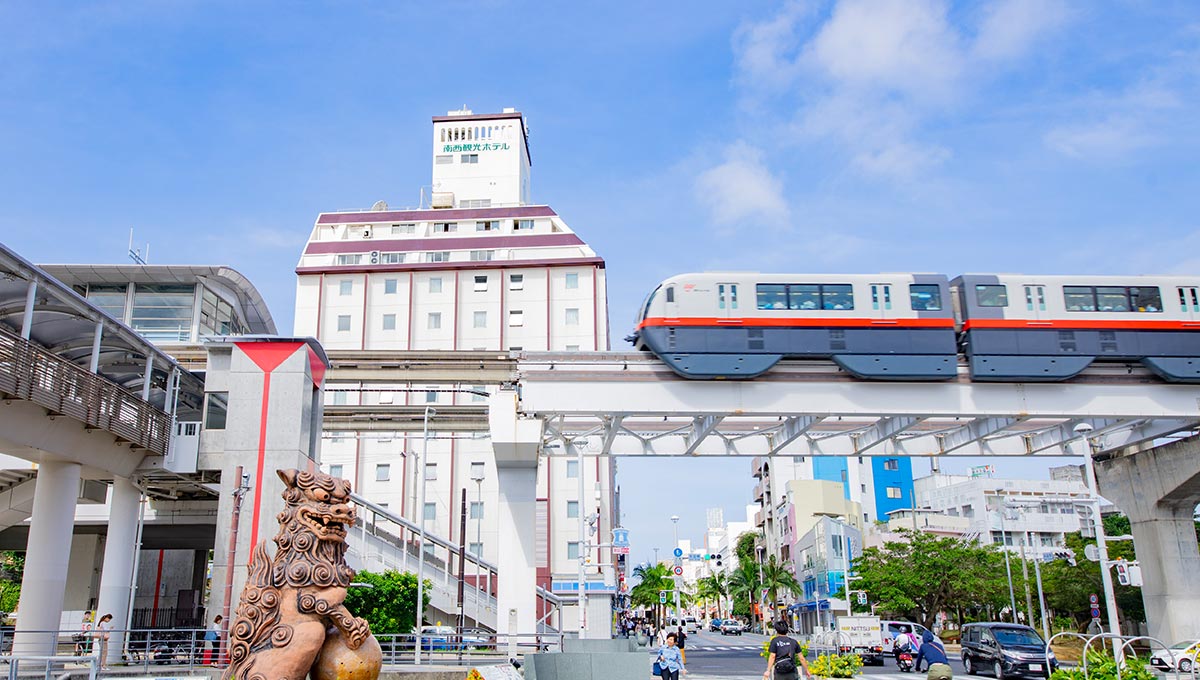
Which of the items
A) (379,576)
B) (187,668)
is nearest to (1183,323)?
(379,576)

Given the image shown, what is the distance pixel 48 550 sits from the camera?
25.0 m

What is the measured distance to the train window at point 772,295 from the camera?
930 inches

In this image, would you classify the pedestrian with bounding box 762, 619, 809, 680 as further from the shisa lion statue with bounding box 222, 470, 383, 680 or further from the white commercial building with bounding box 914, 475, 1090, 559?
the white commercial building with bounding box 914, 475, 1090, 559

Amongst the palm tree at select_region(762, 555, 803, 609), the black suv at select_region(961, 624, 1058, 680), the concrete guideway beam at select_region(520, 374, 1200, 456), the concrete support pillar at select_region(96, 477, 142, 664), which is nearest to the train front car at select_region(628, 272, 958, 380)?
the concrete guideway beam at select_region(520, 374, 1200, 456)

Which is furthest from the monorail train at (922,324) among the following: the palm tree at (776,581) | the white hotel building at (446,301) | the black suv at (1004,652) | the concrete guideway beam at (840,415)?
the palm tree at (776,581)

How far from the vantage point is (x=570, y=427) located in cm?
2691

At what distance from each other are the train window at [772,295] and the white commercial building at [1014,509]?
223 feet

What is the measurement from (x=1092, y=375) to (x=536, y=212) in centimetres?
4788

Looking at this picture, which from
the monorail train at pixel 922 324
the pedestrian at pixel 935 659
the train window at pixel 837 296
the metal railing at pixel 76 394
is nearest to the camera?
the pedestrian at pixel 935 659

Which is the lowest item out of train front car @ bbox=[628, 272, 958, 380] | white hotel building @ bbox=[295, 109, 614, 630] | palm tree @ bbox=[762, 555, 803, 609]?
palm tree @ bbox=[762, 555, 803, 609]

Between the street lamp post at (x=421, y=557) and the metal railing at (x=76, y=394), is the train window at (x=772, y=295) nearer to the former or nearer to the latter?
the street lamp post at (x=421, y=557)

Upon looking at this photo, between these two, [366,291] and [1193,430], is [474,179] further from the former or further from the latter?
[1193,430]

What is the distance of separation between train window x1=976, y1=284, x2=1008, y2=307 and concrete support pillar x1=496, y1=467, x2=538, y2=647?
1282 centimetres

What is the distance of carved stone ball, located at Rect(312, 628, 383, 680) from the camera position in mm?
10352
